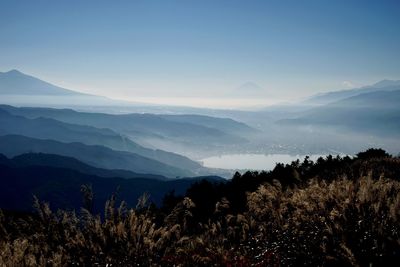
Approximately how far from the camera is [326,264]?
15.8ft

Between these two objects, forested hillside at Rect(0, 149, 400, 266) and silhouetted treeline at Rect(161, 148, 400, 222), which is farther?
silhouetted treeline at Rect(161, 148, 400, 222)

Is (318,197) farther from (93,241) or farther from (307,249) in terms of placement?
(93,241)

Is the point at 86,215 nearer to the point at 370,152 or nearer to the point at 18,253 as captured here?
the point at 18,253

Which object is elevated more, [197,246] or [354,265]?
[354,265]

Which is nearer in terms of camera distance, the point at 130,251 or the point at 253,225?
the point at 130,251

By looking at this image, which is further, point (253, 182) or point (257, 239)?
point (253, 182)

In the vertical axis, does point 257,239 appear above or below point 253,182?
above

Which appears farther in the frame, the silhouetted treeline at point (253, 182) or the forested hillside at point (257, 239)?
the silhouetted treeline at point (253, 182)

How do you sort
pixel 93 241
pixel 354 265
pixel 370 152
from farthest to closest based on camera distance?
1. pixel 370 152
2. pixel 93 241
3. pixel 354 265

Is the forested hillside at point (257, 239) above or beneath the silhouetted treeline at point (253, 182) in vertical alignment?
above

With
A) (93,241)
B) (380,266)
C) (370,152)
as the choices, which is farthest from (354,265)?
(370,152)

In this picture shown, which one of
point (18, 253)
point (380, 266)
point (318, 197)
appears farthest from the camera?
point (318, 197)

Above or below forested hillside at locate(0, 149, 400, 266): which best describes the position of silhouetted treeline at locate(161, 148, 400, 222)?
below

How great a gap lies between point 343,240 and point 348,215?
35.5 inches
